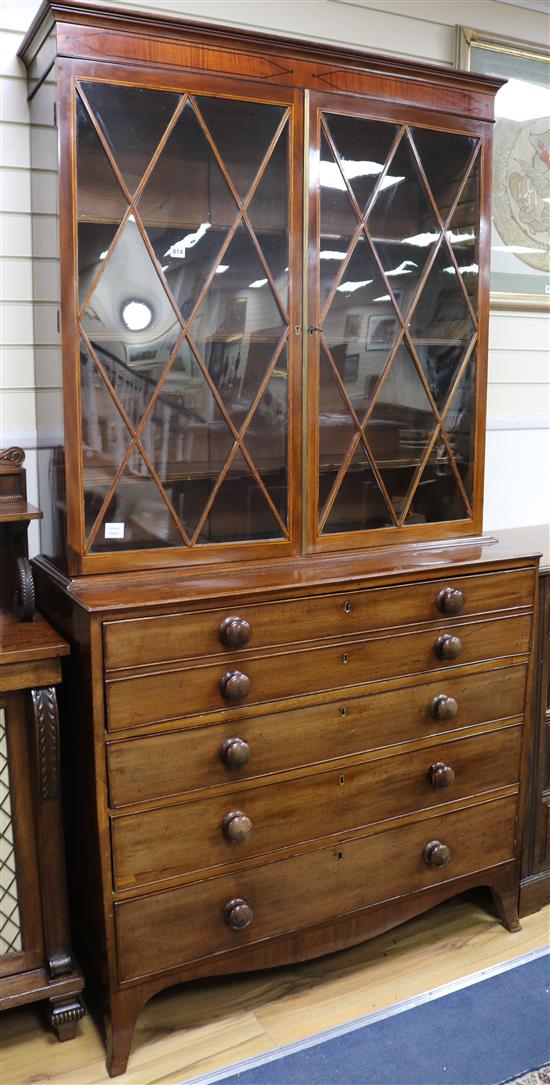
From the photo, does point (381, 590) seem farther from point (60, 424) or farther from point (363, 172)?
point (363, 172)

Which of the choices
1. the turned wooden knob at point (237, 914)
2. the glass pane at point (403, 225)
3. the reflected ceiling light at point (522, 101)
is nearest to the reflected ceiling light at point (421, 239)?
the glass pane at point (403, 225)

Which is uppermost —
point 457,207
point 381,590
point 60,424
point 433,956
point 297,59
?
point 297,59

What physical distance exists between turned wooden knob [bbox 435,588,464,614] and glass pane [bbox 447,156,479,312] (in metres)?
0.77

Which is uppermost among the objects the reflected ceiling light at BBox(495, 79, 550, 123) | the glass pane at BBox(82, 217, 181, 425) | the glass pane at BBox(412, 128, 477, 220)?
the reflected ceiling light at BBox(495, 79, 550, 123)

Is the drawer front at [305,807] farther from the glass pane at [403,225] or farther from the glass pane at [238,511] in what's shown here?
the glass pane at [403,225]

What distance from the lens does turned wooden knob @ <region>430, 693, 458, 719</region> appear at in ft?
7.04

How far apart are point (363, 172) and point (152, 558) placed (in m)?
1.03

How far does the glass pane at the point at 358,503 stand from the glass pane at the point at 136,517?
405 mm

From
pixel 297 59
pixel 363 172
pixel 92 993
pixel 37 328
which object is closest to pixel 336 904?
pixel 92 993

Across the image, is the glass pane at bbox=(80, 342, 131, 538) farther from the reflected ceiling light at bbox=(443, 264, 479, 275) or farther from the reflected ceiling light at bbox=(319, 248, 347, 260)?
the reflected ceiling light at bbox=(443, 264, 479, 275)

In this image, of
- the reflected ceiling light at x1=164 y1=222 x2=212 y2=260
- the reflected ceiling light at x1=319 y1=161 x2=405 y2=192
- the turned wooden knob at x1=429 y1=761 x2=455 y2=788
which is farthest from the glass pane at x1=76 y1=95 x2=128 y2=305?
the turned wooden knob at x1=429 y1=761 x2=455 y2=788

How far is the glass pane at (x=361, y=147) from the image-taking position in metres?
2.06

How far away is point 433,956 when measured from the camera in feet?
7.41

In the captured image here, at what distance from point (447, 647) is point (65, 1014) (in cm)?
118
